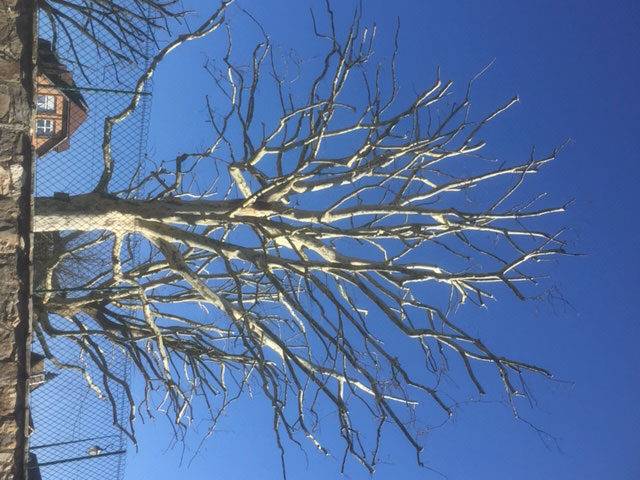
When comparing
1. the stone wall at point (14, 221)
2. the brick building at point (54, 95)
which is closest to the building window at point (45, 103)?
the brick building at point (54, 95)

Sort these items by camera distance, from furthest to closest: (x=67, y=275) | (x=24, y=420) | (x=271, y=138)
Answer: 1. (x=67, y=275)
2. (x=271, y=138)
3. (x=24, y=420)

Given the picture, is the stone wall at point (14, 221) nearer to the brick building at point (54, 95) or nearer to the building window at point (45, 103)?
the brick building at point (54, 95)

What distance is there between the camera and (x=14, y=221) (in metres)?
4.74

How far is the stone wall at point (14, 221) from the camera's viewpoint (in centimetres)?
457

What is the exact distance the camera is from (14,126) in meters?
4.81

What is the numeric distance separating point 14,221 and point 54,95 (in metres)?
3.18

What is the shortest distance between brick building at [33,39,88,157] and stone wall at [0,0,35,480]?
0.72 feet

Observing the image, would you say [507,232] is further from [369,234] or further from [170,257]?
[170,257]

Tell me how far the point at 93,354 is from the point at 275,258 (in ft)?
12.2

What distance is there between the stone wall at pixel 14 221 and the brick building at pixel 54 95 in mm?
220

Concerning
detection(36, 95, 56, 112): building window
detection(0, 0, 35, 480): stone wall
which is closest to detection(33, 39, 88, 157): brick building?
detection(36, 95, 56, 112): building window

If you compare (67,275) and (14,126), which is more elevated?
(67,275)

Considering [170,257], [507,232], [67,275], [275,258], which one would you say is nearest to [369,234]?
[275,258]

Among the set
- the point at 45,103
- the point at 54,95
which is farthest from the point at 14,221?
the point at 45,103
